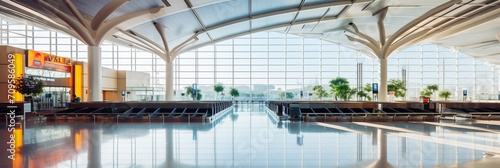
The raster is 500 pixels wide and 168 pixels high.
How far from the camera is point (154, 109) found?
669 inches

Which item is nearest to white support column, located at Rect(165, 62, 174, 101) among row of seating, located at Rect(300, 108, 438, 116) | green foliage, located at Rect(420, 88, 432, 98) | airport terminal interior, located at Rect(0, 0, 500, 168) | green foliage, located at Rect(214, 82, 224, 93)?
airport terminal interior, located at Rect(0, 0, 500, 168)

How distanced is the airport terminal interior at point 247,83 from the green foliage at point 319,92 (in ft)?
0.84

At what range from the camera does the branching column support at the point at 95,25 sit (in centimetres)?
1775

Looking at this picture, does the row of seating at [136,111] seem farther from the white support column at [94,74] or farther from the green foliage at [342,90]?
the green foliage at [342,90]

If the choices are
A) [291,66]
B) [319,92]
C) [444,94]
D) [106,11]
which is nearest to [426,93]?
[444,94]

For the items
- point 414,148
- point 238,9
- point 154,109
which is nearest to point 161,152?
point 414,148

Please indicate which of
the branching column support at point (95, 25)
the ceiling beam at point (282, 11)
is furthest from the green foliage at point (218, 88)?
the branching column support at point (95, 25)

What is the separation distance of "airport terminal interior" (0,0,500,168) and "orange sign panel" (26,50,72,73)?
0.10m

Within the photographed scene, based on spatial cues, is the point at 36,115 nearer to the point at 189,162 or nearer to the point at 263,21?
the point at 189,162

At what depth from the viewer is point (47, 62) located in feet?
82.4

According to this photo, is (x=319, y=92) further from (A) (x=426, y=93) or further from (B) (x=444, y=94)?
(B) (x=444, y=94)

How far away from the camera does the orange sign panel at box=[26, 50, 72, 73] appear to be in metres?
23.3

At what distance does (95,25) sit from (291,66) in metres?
25.3

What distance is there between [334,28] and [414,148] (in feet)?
91.3
